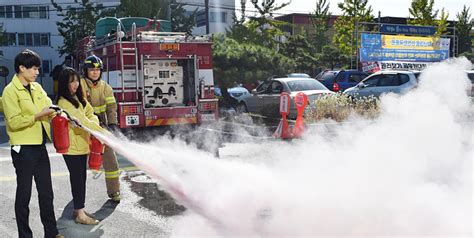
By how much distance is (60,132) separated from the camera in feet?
14.9

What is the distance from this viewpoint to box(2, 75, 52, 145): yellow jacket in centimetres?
423

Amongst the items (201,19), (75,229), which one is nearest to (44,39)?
(201,19)

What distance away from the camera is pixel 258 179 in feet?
17.0

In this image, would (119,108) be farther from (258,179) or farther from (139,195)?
(258,179)

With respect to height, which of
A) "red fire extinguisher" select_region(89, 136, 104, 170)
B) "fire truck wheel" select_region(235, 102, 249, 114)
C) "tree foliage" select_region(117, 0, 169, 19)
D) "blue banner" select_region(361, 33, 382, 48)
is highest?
"tree foliage" select_region(117, 0, 169, 19)

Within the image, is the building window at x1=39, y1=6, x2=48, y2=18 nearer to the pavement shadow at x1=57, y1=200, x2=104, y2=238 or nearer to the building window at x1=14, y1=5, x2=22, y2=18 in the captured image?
the building window at x1=14, y1=5, x2=22, y2=18

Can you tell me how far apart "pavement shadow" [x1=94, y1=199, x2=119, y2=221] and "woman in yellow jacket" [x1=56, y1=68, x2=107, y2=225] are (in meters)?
0.35

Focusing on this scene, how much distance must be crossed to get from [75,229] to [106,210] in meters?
0.79

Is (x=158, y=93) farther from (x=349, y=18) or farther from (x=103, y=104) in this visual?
(x=349, y=18)

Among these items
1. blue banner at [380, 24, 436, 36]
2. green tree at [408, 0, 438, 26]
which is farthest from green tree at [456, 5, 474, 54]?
blue banner at [380, 24, 436, 36]

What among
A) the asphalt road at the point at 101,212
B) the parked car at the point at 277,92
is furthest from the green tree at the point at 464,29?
the asphalt road at the point at 101,212

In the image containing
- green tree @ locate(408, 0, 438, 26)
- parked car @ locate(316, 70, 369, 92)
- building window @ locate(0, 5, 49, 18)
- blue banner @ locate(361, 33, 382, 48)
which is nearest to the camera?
parked car @ locate(316, 70, 369, 92)

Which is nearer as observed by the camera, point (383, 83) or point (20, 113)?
point (20, 113)

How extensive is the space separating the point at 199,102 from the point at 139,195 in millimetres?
4815
